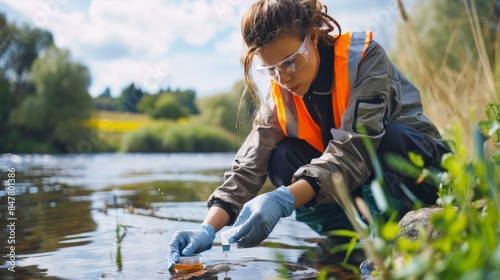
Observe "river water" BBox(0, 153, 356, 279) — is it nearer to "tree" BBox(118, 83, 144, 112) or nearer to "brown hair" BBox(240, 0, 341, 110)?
"brown hair" BBox(240, 0, 341, 110)

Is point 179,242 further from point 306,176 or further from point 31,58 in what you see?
point 31,58

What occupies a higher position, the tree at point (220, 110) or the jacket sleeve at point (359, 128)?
the tree at point (220, 110)

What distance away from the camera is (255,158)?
9.55 feet

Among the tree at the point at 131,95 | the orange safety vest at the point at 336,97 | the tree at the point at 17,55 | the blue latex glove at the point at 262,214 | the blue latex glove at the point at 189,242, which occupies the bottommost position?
the blue latex glove at the point at 189,242

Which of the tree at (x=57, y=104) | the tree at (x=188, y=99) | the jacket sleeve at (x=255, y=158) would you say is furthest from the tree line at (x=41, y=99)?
the jacket sleeve at (x=255, y=158)

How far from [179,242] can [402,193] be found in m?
1.12

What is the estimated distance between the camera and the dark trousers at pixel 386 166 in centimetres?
262

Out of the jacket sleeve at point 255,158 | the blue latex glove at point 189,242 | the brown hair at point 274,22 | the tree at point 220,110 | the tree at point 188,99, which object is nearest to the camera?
the blue latex glove at point 189,242

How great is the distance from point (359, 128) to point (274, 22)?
61cm

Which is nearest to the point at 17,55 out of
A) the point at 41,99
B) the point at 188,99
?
the point at 41,99

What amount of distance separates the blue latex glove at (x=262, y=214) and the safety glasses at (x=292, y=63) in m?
0.56

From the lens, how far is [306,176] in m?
2.41

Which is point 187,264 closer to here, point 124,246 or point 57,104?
point 124,246

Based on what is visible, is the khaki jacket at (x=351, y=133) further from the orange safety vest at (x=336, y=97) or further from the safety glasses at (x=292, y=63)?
the safety glasses at (x=292, y=63)
